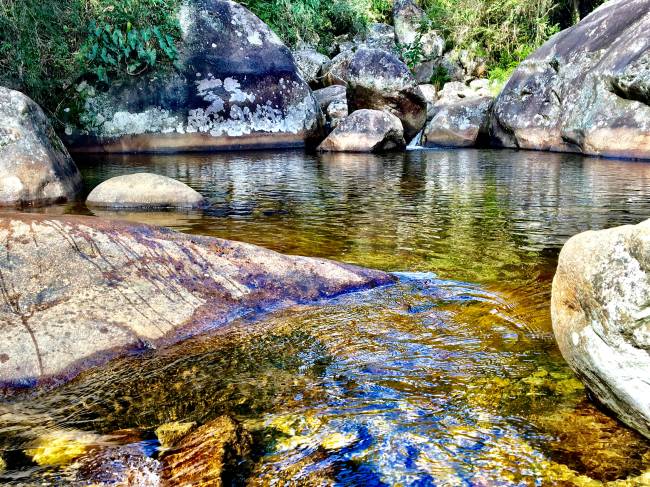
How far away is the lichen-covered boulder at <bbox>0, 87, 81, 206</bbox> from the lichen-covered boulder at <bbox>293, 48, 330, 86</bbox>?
13406 mm

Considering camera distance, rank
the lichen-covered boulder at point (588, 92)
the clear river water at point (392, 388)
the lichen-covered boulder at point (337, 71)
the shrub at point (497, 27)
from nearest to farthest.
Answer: the clear river water at point (392, 388)
the lichen-covered boulder at point (588, 92)
the lichen-covered boulder at point (337, 71)
the shrub at point (497, 27)

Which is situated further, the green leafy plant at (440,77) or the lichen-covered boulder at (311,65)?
the green leafy plant at (440,77)

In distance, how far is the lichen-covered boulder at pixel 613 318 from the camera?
7.50 ft

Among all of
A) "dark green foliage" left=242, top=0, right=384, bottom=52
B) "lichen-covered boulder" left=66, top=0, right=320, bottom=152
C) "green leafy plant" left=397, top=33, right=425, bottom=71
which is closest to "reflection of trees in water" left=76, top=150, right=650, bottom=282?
"lichen-covered boulder" left=66, top=0, right=320, bottom=152

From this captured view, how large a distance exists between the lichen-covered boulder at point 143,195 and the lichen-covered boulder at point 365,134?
8628mm

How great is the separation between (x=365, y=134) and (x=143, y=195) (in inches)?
356

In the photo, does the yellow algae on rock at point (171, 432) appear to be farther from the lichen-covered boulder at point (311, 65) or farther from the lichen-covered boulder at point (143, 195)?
the lichen-covered boulder at point (311, 65)

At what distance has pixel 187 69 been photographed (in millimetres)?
16516

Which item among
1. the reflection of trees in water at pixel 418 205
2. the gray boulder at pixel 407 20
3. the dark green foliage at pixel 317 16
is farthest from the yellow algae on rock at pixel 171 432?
the gray boulder at pixel 407 20

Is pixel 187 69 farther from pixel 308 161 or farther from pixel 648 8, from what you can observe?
pixel 648 8

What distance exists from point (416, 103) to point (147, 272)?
53.7ft

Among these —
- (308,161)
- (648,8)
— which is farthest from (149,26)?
(648,8)

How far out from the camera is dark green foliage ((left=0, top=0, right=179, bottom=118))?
14.5 meters

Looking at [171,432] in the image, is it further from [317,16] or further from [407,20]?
[407,20]
